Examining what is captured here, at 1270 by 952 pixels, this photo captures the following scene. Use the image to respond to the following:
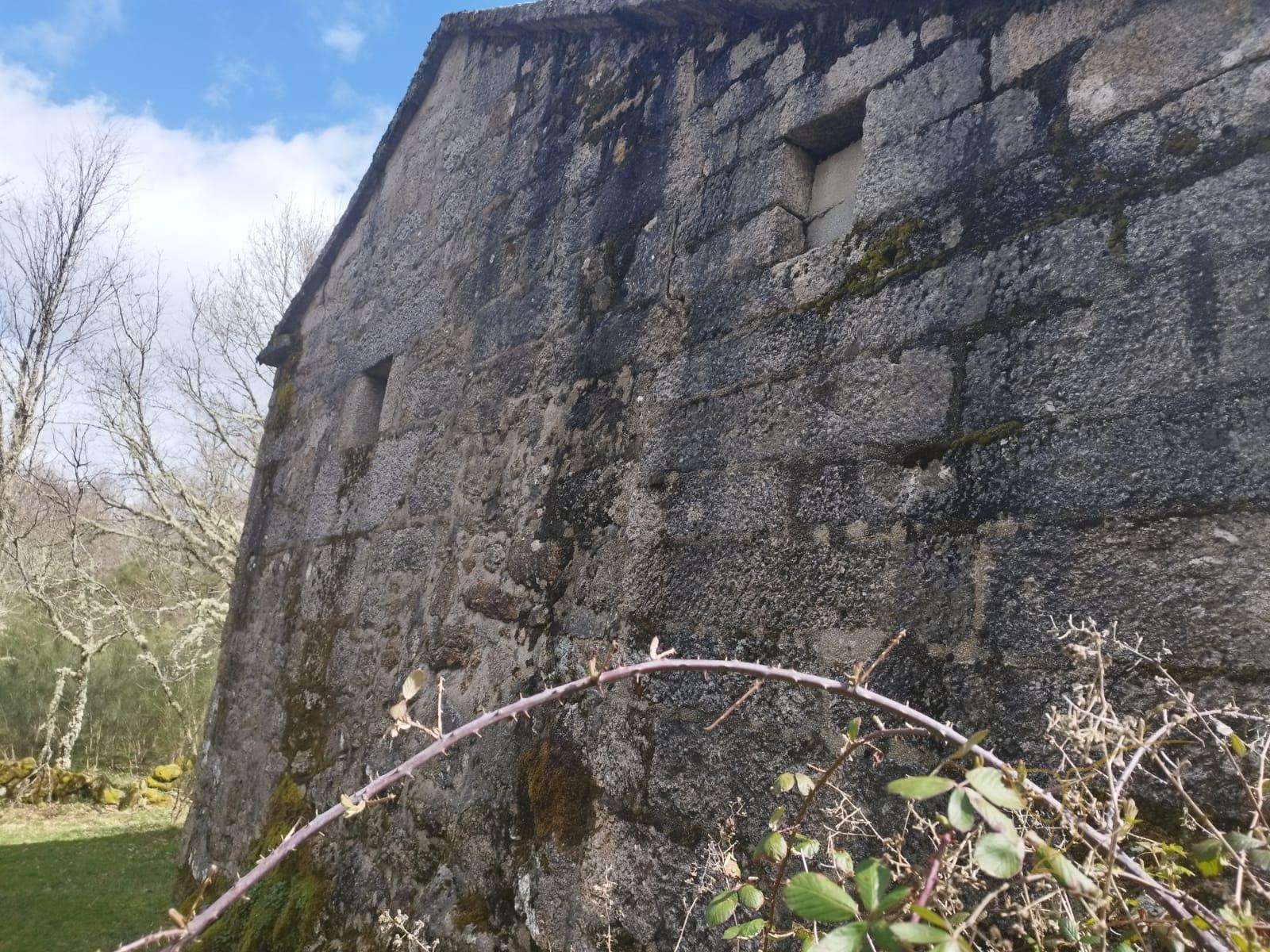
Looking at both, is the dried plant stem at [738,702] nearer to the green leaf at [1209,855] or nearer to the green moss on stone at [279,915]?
the green leaf at [1209,855]

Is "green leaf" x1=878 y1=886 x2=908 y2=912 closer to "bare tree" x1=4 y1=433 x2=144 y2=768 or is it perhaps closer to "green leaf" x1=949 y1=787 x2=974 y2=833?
"green leaf" x1=949 y1=787 x2=974 y2=833

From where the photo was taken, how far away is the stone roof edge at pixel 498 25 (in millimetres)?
2508

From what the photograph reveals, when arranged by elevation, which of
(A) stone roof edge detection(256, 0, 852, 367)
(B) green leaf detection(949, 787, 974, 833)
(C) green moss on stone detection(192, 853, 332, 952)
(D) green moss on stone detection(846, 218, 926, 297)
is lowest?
(C) green moss on stone detection(192, 853, 332, 952)

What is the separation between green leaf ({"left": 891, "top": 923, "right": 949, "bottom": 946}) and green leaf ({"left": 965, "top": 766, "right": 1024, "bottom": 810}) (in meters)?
0.12

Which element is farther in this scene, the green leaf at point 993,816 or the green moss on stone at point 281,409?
the green moss on stone at point 281,409

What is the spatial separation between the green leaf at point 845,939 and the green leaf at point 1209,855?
0.46 metres

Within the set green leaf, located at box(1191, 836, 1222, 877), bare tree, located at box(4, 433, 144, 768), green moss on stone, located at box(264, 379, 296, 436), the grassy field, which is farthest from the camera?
bare tree, located at box(4, 433, 144, 768)

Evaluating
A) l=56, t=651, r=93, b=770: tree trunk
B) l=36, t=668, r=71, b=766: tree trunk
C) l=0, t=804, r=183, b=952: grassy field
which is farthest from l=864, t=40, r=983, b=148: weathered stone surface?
l=56, t=651, r=93, b=770: tree trunk

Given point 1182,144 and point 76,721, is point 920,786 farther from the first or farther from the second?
point 76,721

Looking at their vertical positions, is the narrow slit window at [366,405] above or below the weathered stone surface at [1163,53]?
below

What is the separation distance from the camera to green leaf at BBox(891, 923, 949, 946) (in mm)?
764

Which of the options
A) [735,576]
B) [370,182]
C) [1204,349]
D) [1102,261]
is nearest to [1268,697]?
[1204,349]

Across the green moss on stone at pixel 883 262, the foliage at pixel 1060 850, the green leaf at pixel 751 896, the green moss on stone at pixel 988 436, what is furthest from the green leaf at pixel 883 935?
the green moss on stone at pixel 883 262

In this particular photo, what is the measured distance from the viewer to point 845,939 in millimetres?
807
